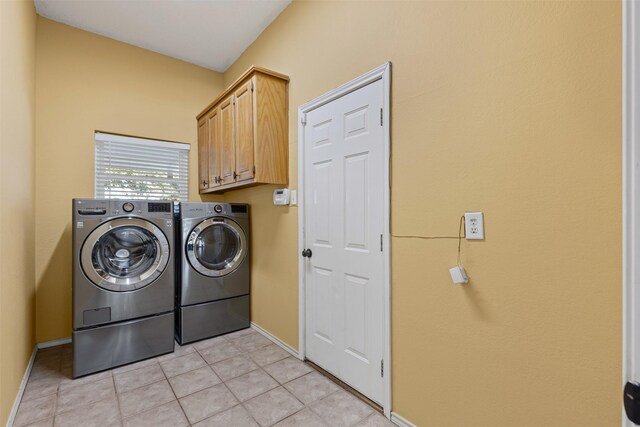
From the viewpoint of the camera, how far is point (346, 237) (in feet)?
6.67

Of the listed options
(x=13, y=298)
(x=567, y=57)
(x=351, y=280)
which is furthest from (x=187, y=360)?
(x=567, y=57)

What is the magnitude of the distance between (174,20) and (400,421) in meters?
3.63

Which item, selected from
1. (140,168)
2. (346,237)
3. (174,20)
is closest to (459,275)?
(346,237)

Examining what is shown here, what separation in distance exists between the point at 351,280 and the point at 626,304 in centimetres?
153

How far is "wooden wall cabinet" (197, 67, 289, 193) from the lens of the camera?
2441mm

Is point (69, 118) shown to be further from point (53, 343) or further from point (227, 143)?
point (53, 343)

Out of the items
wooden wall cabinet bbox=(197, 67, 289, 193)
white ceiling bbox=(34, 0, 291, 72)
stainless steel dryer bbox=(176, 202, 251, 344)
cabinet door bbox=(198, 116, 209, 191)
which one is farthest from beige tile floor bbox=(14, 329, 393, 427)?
white ceiling bbox=(34, 0, 291, 72)

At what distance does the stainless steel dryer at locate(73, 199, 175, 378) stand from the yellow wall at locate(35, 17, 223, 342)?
0.87 m

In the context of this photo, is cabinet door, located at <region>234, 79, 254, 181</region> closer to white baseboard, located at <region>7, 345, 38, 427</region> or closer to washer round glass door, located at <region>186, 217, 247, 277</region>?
washer round glass door, located at <region>186, 217, 247, 277</region>

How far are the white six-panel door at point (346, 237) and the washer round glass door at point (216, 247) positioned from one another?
95 centimetres

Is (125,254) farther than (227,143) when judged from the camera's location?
No

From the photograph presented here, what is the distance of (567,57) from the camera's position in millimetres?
1102

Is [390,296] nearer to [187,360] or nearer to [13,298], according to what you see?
[187,360]

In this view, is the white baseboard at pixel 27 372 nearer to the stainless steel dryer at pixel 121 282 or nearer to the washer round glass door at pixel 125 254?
the stainless steel dryer at pixel 121 282
